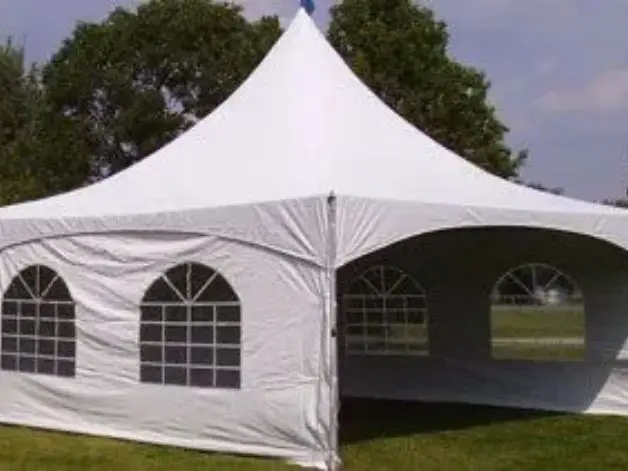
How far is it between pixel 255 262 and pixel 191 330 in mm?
1032

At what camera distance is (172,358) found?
11.2 meters

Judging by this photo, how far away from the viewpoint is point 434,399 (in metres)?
14.9

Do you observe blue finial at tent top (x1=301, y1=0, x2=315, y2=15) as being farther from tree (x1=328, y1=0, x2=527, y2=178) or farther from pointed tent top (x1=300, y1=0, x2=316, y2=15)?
tree (x1=328, y1=0, x2=527, y2=178)

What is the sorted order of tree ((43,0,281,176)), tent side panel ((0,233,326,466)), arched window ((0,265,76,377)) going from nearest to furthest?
tent side panel ((0,233,326,466)) < arched window ((0,265,76,377)) < tree ((43,0,281,176))

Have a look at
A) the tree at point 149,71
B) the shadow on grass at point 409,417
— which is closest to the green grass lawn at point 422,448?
the shadow on grass at point 409,417

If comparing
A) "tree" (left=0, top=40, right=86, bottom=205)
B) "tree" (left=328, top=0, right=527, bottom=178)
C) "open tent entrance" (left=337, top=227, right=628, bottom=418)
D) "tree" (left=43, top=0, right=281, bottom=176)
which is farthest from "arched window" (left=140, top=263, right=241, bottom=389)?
"tree" (left=43, top=0, right=281, bottom=176)

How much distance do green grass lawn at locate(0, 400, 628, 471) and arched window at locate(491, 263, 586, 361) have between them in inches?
30.3

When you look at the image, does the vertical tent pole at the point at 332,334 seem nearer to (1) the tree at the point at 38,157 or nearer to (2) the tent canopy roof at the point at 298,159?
(2) the tent canopy roof at the point at 298,159

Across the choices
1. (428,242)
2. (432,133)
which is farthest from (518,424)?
(432,133)

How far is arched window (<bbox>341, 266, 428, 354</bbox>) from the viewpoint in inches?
596

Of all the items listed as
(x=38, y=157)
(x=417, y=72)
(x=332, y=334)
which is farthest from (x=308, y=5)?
(x=38, y=157)

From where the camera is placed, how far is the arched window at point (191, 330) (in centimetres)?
1080

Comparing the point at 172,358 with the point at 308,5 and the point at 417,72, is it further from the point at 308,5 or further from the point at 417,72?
the point at 417,72

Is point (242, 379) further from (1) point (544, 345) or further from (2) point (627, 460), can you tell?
(1) point (544, 345)
